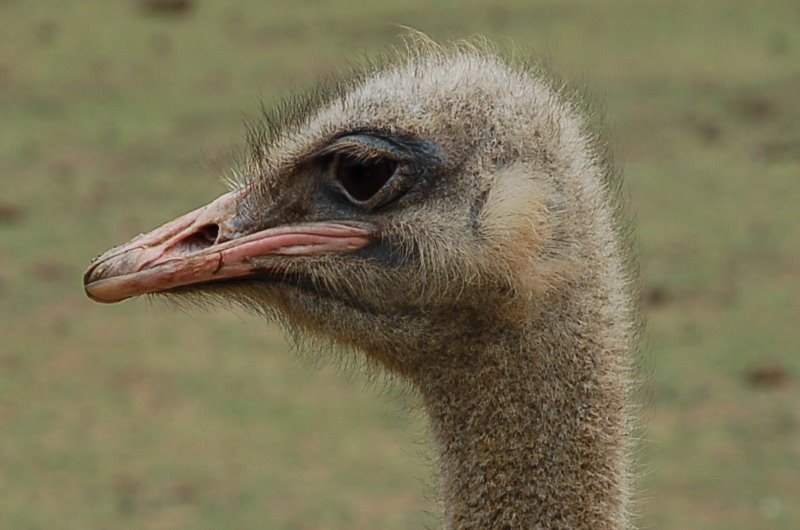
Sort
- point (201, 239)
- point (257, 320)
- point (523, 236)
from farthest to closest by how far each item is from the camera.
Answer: point (257, 320) < point (201, 239) < point (523, 236)

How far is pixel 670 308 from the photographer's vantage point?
7223 millimetres

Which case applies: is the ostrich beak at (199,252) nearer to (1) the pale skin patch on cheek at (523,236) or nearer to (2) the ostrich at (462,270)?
(2) the ostrich at (462,270)

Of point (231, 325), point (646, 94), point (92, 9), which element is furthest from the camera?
point (92, 9)

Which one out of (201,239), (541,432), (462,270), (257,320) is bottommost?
(257,320)

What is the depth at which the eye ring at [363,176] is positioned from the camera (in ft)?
8.65

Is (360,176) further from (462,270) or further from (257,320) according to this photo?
(257,320)

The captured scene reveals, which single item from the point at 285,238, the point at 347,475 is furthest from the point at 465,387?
the point at 347,475

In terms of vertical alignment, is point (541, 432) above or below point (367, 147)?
below

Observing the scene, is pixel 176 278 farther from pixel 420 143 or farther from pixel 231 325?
pixel 231 325

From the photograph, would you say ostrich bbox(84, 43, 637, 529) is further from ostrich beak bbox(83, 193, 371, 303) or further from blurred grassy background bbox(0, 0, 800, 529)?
blurred grassy background bbox(0, 0, 800, 529)

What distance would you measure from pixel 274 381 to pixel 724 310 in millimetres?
1884

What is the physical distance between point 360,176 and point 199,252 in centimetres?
27

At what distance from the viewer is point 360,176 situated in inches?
105

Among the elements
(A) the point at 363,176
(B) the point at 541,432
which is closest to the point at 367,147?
(A) the point at 363,176
